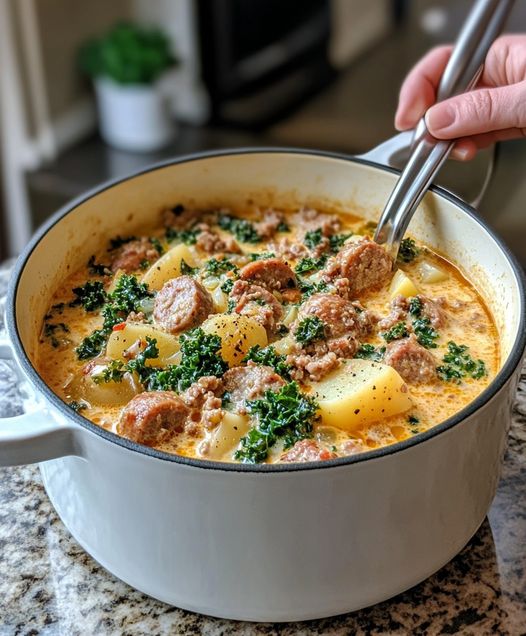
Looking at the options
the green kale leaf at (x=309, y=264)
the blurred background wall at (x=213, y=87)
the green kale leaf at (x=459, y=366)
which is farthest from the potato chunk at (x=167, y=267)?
the blurred background wall at (x=213, y=87)

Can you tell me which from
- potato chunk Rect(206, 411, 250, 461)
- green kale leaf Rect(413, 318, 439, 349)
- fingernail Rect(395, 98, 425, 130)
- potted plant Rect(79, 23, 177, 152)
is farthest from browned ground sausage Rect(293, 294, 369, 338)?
potted plant Rect(79, 23, 177, 152)

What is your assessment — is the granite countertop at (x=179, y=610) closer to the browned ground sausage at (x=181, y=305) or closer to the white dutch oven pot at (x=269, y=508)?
the white dutch oven pot at (x=269, y=508)

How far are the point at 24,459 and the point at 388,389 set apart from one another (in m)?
0.68

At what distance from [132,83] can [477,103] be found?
10.4ft

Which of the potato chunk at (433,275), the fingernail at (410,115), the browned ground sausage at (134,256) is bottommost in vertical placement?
the browned ground sausage at (134,256)

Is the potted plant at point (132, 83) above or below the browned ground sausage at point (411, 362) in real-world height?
below

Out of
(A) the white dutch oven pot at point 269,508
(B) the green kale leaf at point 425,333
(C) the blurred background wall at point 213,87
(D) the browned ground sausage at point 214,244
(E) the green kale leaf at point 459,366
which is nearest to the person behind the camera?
(A) the white dutch oven pot at point 269,508

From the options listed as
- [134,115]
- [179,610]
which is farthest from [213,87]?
[179,610]

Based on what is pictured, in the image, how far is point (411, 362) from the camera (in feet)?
5.90

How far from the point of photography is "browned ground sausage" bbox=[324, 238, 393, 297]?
2068 millimetres

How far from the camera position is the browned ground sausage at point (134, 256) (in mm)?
2250

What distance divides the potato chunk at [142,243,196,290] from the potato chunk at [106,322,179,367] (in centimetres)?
26

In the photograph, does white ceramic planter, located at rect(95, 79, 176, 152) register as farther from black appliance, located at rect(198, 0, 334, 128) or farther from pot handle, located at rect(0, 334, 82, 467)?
pot handle, located at rect(0, 334, 82, 467)

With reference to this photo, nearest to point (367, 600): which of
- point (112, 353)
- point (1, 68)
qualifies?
point (112, 353)
